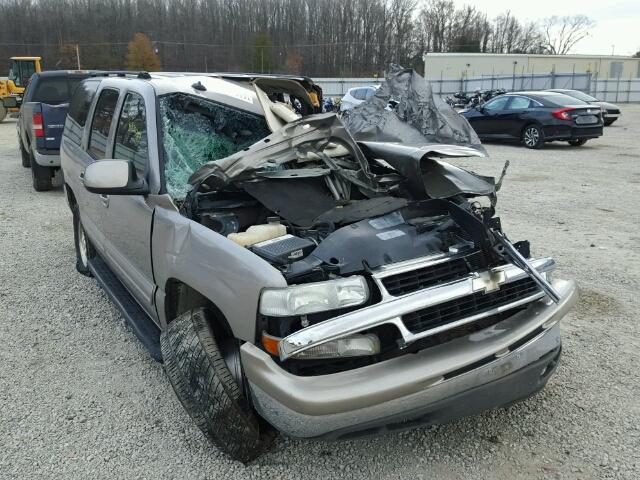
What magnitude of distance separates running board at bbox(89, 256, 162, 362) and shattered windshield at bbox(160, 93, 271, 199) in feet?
2.86

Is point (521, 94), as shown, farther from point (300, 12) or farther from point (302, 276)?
point (300, 12)

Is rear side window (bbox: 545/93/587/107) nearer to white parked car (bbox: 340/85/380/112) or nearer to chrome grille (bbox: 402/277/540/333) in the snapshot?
white parked car (bbox: 340/85/380/112)

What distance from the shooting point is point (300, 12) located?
3312 inches

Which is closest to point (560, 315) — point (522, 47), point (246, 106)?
point (246, 106)

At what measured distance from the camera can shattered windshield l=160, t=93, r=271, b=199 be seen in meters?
3.39

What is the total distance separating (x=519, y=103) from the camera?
15.2 metres

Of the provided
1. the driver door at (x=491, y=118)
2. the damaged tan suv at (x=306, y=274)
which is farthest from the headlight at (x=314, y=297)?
the driver door at (x=491, y=118)

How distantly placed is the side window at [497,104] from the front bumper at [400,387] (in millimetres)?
14424

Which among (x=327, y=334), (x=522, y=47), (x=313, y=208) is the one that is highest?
(x=522, y=47)

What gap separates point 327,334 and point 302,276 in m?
0.33

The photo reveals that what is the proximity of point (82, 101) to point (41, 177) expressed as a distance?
5.25 m

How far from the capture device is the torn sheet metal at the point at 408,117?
414cm

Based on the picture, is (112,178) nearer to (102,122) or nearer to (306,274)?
(306,274)

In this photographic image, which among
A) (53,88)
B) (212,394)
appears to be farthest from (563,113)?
(212,394)
